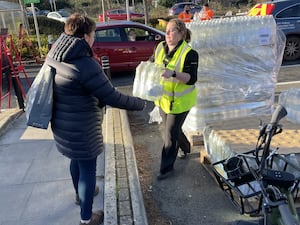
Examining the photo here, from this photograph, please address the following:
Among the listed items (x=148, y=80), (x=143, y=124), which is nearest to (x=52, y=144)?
(x=143, y=124)

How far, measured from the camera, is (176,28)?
3334 millimetres

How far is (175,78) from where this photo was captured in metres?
3.34

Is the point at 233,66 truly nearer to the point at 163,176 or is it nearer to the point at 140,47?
the point at 163,176

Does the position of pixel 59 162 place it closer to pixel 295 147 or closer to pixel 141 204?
pixel 141 204

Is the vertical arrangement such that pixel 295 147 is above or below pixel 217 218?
above

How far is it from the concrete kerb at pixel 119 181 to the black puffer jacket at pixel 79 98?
62 centimetres

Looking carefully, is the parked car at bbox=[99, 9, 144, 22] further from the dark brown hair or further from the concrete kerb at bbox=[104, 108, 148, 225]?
the dark brown hair

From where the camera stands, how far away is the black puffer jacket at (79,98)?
7.82 feet

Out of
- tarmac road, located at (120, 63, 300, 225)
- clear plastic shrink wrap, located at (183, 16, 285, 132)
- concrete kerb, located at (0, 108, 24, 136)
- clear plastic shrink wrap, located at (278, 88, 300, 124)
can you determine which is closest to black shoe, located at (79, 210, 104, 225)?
tarmac road, located at (120, 63, 300, 225)

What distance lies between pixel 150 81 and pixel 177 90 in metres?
0.34

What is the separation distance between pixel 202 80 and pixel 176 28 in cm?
139

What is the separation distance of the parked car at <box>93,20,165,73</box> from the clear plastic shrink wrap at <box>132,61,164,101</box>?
19.9 feet

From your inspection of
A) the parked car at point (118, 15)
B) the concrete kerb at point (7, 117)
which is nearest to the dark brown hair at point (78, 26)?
the concrete kerb at point (7, 117)

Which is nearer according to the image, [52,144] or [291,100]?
[291,100]
